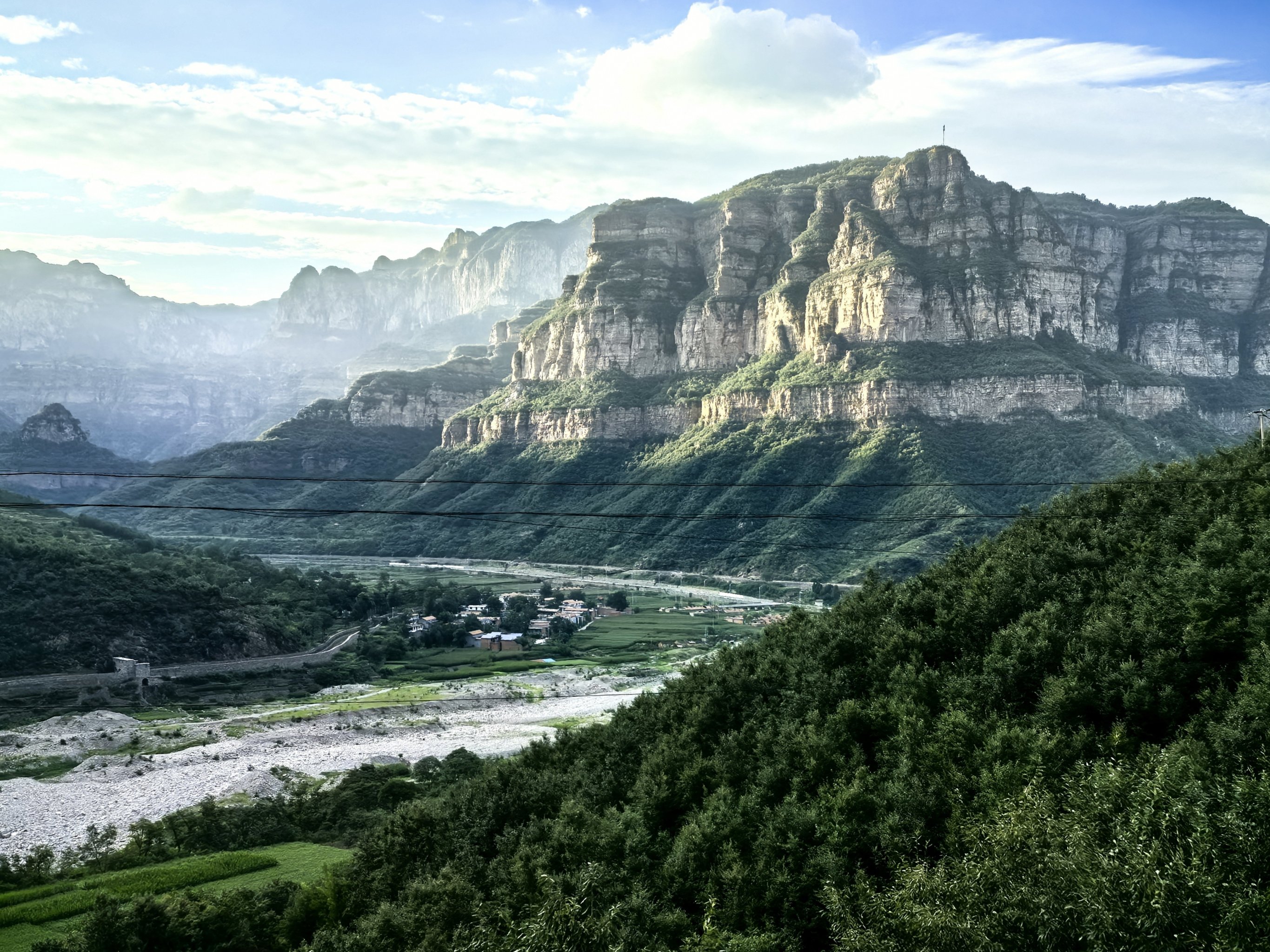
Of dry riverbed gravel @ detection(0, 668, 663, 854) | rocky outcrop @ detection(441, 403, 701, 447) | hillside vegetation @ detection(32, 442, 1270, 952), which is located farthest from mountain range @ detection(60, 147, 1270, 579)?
hillside vegetation @ detection(32, 442, 1270, 952)

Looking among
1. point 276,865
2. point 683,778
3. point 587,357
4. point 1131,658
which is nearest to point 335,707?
point 276,865

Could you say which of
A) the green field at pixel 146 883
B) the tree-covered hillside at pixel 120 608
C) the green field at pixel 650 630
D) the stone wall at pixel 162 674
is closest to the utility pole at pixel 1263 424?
the green field at pixel 146 883

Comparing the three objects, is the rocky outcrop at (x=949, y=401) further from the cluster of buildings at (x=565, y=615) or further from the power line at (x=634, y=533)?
the cluster of buildings at (x=565, y=615)

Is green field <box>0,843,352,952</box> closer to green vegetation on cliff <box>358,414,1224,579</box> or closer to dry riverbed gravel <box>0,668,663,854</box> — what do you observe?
dry riverbed gravel <box>0,668,663,854</box>

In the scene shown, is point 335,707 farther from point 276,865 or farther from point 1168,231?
point 1168,231

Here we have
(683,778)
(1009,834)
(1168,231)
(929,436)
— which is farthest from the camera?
(1168,231)

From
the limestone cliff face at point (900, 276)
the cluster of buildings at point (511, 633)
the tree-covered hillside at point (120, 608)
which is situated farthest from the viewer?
the limestone cliff face at point (900, 276)

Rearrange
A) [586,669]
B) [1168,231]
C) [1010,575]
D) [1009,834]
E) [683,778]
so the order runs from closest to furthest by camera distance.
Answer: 1. [1009,834]
2. [683,778]
3. [1010,575]
4. [586,669]
5. [1168,231]
